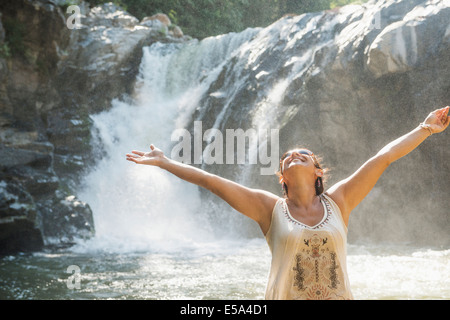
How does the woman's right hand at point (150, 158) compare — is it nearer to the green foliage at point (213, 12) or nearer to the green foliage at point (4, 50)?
the green foliage at point (4, 50)

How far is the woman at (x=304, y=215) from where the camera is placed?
197cm

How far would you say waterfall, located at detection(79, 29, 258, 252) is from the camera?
41.2 ft

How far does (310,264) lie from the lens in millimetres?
1973

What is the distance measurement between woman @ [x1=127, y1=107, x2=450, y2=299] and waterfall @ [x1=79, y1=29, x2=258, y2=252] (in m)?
8.49

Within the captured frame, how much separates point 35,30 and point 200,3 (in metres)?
18.0

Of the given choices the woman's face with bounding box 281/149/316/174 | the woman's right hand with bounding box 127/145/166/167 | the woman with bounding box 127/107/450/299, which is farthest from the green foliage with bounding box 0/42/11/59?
the woman's face with bounding box 281/149/316/174

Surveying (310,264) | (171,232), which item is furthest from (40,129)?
(310,264)

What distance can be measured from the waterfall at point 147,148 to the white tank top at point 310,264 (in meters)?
8.62

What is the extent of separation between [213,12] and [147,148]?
1484 cm

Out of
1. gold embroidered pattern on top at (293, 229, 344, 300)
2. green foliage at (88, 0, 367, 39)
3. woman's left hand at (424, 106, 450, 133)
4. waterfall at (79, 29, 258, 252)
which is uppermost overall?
green foliage at (88, 0, 367, 39)

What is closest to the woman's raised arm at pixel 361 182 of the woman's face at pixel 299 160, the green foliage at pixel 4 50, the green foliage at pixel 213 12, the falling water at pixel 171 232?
the woman's face at pixel 299 160

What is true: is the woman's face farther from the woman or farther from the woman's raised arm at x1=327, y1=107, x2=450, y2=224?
the woman's raised arm at x1=327, y1=107, x2=450, y2=224

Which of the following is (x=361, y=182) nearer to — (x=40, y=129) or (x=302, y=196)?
(x=302, y=196)

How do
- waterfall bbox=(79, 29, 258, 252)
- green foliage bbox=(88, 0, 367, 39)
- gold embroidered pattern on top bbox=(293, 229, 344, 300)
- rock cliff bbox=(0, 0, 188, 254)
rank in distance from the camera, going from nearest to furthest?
gold embroidered pattern on top bbox=(293, 229, 344, 300)
rock cliff bbox=(0, 0, 188, 254)
waterfall bbox=(79, 29, 258, 252)
green foliage bbox=(88, 0, 367, 39)
